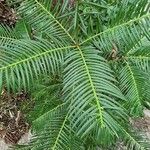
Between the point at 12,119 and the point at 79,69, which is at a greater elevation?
the point at 79,69

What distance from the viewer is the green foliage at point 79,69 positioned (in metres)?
1.40

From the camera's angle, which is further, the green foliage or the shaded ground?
the shaded ground

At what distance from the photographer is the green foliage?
4.60 ft

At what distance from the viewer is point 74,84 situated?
4.66 feet

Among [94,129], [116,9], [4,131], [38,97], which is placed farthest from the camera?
[4,131]

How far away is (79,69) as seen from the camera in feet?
4.79

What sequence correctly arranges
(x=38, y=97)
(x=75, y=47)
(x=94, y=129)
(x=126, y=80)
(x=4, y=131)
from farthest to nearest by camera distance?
(x=4, y=131) → (x=38, y=97) → (x=126, y=80) → (x=75, y=47) → (x=94, y=129)

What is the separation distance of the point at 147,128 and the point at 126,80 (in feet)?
4.34

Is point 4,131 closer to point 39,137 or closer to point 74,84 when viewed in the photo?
point 39,137

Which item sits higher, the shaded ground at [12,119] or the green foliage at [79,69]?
the green foliage at [79,69]

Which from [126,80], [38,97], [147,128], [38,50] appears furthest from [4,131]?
[38,50]

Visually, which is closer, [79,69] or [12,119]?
[79,69]

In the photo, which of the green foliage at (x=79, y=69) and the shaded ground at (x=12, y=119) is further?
the shaded ground at (x=12, y=119)

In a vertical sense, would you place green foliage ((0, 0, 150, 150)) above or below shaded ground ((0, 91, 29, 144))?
above
